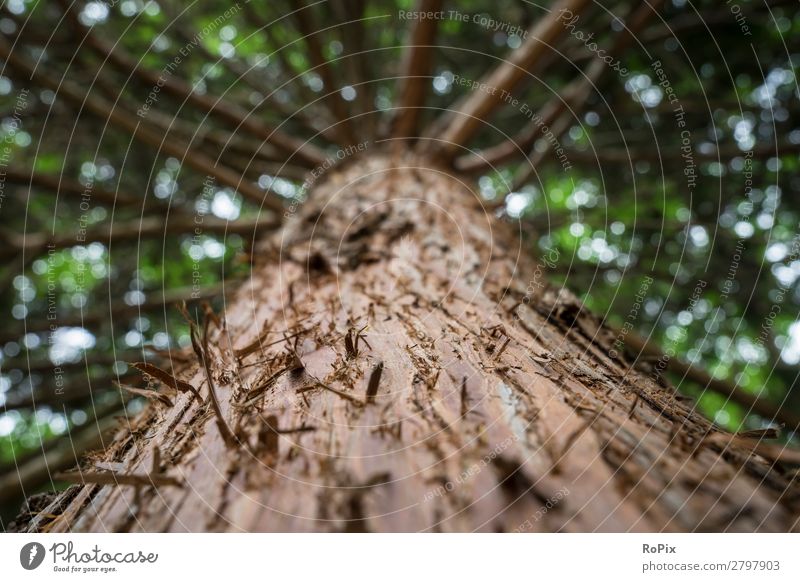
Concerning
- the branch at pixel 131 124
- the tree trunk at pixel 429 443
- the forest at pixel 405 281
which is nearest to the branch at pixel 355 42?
the forest at pixel 405 281

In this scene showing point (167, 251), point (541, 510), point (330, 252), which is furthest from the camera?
point (167, 251)

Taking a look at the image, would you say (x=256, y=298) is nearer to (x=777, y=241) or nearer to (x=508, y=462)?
Answer: (x=508, y=462)

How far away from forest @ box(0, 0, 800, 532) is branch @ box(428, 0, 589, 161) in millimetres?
25

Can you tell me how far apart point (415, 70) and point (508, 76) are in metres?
0.59

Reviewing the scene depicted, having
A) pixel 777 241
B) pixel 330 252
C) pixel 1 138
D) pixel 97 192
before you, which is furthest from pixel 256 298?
pixel 777 241

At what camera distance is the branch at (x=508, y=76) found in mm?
2656

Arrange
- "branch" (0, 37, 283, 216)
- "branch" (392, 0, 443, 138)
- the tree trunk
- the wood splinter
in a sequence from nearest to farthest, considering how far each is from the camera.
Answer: the tree trunk, the wood splinter, "branch" (392, 0, 443, 138), "branch" (0, 37, 283, 216)

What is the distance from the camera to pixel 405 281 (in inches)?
58.5

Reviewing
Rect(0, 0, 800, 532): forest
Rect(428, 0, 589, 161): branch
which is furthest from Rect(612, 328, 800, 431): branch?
Rect(428, 0, 589, 161): branch

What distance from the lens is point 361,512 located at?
2.20ft

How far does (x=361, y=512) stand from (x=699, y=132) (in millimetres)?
5243

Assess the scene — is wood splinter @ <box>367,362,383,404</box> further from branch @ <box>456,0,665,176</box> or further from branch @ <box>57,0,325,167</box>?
Answer: branch @ <box>57,0,325,167</box>
